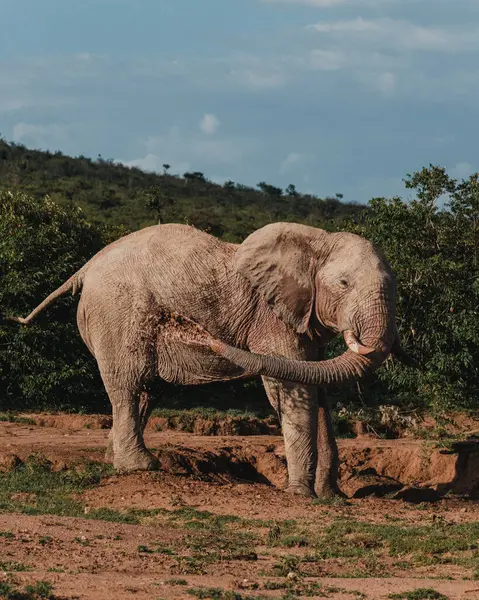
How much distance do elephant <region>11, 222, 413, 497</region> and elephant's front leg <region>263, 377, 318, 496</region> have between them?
1cm

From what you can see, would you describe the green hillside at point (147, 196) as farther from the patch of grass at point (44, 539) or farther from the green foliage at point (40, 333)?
the patch of grass at point (44, 539)

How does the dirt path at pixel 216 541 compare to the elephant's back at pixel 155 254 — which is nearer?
the dirt path at pixel 216 541

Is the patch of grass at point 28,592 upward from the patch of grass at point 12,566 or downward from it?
downward

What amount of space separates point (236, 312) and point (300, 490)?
7.64 feet

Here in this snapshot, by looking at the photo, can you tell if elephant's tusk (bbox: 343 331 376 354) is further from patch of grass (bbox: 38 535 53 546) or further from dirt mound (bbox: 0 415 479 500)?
patch of grass (bbox: 38 535 53 546)

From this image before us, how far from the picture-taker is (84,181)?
60.5m

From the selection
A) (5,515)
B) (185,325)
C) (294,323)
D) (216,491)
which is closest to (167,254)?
(185,325)

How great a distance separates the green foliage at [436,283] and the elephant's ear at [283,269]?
584 centimetres

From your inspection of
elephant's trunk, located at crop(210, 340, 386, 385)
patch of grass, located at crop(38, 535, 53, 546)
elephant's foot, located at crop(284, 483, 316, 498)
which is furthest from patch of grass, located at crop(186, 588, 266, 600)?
elephant's foot, located at crop(284, 483, 316, 498)

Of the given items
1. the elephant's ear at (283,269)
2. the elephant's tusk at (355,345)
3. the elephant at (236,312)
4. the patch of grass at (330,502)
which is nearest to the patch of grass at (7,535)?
the elephant at (236,312)

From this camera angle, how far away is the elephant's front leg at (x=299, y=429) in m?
14.4

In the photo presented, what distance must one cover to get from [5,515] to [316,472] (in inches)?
194

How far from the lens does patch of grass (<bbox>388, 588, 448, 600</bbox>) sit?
9.14 meters

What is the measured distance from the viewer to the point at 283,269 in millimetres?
14500
